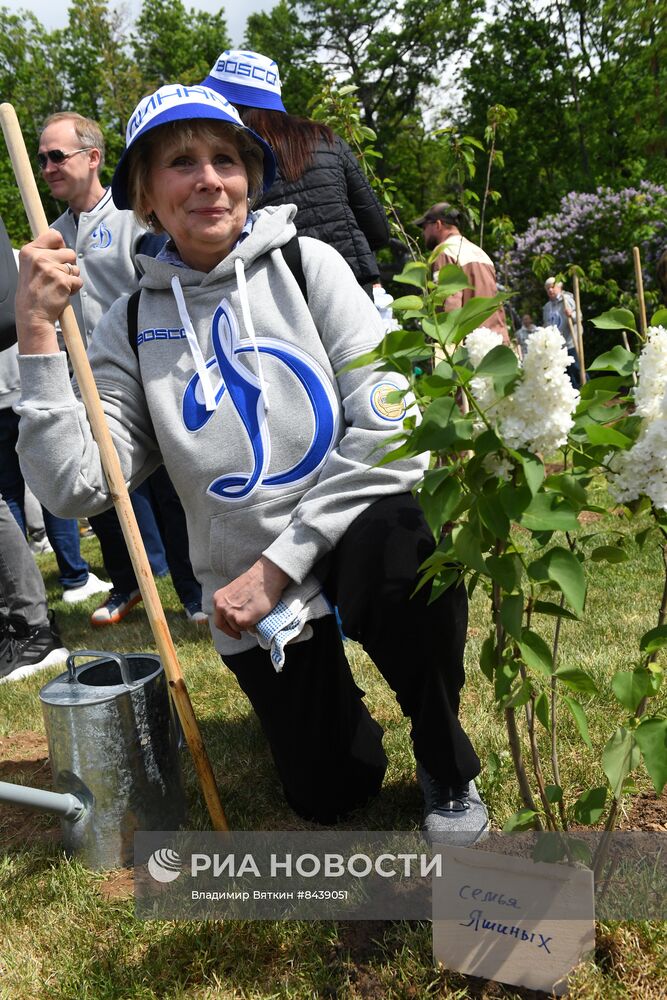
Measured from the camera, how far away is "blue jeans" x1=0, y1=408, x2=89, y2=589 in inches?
179

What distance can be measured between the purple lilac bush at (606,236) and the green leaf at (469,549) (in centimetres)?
1386

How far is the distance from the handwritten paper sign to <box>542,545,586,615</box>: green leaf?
1.68 ft

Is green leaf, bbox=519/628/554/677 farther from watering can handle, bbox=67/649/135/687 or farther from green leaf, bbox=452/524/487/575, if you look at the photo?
watering can handle, bbox=67/649/135/687

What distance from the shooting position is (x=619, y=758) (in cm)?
133

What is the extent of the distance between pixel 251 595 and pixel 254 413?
428 millimetres

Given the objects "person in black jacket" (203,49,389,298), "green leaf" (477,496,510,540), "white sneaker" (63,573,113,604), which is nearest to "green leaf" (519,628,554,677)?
"green leaf" (477,496,510,540)

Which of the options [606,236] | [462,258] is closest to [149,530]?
[462,258]

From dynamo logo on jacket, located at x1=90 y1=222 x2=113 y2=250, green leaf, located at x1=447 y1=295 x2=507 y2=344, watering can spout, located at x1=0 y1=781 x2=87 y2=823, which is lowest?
watering can spout, located at x1=0 y1=781 x2=87 y2=823

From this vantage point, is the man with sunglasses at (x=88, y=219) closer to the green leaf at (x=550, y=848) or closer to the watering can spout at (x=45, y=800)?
the watering can spout at (x=45, y=800)

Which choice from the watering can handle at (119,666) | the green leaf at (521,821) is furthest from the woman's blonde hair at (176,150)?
the green leaf at (521,821)

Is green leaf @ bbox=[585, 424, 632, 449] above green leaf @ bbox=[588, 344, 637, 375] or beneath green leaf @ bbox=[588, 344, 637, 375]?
beneath

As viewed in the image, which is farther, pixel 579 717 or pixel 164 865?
pixel 164 865

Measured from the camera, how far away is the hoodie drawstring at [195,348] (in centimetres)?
197

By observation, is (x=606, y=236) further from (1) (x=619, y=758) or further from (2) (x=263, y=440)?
(1) (x=619, y=758)
